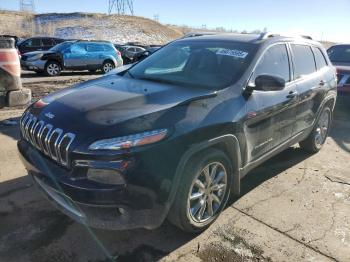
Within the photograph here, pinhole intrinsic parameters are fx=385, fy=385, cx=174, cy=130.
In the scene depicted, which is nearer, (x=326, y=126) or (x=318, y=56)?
(x=318, y=56)

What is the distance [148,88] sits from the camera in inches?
149

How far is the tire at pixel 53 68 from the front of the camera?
650 inches

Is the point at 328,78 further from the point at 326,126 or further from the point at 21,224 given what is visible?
the point at 21,224

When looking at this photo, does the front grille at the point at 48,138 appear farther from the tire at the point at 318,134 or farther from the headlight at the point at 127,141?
the tire at the point at 318,134

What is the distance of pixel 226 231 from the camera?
3686 mm

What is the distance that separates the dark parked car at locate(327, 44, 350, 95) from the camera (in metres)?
8.94

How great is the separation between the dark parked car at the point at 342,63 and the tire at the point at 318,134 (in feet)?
10.1

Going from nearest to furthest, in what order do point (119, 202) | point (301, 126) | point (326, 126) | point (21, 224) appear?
point (119, 202) < point (21, 224) < point (301, 126) < point (326, 126)

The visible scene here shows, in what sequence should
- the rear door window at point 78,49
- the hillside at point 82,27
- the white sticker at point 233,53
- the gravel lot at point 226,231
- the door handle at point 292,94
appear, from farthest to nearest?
the hillside at point 82,27
the rear door window at point 78,49
the door handle at point 292,94
the white sticker at point 233,53
the gravel lot at point 226,231

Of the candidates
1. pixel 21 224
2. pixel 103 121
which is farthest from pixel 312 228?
pixel 21 224

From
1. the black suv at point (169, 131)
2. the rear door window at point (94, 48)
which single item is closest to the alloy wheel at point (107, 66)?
the rear door window at point (94, 48)

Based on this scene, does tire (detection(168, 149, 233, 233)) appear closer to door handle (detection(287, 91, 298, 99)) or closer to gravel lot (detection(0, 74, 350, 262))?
gravel lot (detection(0, 74, 350, 262))

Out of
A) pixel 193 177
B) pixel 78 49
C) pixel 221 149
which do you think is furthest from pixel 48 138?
pixel 78 49

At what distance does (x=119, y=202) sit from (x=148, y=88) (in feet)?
4.46
